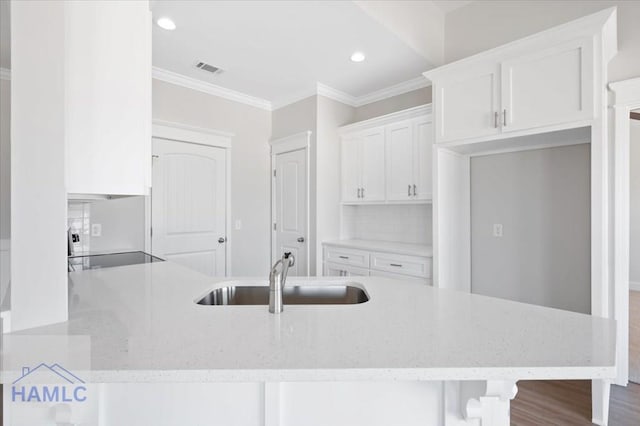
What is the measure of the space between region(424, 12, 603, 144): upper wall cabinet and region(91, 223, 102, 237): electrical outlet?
3.16 m

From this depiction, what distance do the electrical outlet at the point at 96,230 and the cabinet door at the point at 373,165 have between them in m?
2.63

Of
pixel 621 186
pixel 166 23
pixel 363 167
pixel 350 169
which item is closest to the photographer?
pixel 621 186

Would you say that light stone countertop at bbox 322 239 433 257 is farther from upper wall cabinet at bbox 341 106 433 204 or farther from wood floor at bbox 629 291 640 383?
wood floor at bbox 629 291 640 383

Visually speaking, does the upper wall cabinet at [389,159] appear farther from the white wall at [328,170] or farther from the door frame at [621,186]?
the door frame at [621,186]

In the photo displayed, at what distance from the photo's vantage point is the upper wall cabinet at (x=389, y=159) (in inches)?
123

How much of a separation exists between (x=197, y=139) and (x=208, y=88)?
60 cm

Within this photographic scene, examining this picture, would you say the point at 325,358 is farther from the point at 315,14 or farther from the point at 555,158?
the point at 555,158

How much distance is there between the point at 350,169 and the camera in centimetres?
380

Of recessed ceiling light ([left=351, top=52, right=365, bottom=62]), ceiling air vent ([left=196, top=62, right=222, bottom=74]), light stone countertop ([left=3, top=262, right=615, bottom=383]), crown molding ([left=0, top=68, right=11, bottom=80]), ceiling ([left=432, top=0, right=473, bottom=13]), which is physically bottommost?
light stone countertop ([left=3, top=262, right=615, bottom=383])

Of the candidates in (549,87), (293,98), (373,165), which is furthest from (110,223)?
(549,87)

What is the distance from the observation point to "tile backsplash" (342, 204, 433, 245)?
11.3 ft

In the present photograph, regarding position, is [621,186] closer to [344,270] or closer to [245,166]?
[344,270]

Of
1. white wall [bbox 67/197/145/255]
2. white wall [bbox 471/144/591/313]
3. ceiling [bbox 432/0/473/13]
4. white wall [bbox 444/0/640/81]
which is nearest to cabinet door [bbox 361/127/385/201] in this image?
white wall [bbox 471/144/591/313]

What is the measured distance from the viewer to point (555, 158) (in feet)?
8.63
